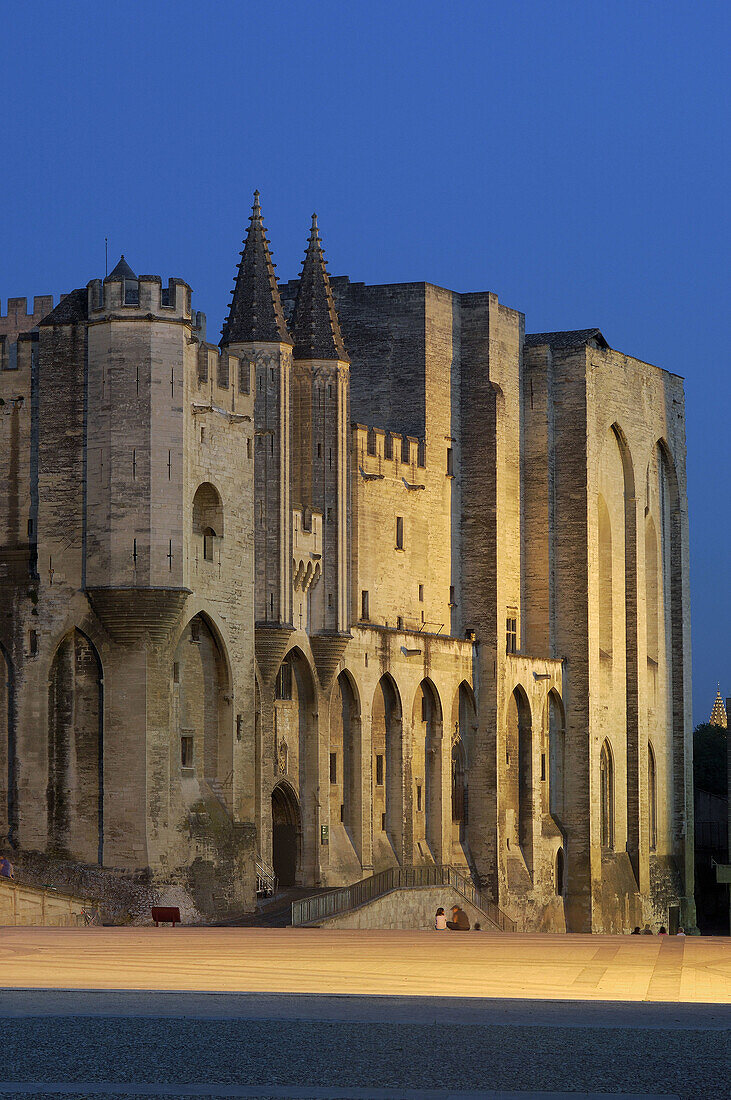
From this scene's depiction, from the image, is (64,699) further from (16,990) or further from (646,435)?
(646,435)

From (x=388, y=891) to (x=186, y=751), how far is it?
9656 mm

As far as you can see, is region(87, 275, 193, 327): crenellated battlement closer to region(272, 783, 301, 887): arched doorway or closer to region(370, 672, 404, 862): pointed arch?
region(272, 783, 301, 887): arched doorway

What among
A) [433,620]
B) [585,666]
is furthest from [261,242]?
[585,666]

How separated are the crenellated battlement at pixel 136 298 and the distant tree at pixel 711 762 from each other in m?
69.4

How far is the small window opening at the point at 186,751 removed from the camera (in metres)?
47.8

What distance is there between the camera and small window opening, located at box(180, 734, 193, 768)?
4778 cm

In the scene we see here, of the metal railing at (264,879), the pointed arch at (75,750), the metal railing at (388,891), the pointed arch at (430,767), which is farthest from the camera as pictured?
the pointed arch at (430,767)

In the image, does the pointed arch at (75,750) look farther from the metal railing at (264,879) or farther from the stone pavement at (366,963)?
the metal railing at (264,879)

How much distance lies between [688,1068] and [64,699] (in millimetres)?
26605

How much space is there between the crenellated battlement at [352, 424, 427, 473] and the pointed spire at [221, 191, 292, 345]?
8865 millimetres

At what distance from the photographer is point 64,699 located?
151ft

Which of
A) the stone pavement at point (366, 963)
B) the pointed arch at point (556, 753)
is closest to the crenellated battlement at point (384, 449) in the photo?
the pointed arch at point (556, 753)

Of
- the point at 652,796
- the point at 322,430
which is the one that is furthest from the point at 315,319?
the point at 652,796

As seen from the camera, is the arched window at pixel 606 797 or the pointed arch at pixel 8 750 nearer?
the pointed arch at pixel 8 750
